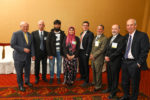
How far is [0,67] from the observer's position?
14.2 feet

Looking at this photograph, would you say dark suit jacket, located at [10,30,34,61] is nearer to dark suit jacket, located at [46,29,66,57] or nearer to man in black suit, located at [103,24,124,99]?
dark suit jacket, located at [46,29,66,57]

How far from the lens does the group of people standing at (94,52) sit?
260 cm

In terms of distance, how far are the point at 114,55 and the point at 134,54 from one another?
412 mm

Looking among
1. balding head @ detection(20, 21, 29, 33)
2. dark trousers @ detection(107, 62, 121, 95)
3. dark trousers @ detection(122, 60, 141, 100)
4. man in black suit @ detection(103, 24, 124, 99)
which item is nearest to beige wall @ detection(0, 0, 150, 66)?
balding head @ detection(20, 21, 29, 33)

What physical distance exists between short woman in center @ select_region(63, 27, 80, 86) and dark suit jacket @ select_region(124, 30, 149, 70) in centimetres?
141

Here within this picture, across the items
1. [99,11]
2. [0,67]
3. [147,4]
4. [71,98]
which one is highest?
[147,4]

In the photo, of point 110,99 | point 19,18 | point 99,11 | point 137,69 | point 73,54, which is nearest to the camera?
point 137,69

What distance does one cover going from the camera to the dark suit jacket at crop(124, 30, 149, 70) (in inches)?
97.0

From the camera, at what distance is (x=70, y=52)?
3.51 m

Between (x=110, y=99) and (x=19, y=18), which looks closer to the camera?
(x=110, y=99)

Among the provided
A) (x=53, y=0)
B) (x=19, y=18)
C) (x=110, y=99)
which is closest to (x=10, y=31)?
(x=19, y=18)

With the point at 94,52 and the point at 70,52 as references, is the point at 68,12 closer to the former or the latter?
the point at 70,52

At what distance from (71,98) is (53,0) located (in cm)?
369

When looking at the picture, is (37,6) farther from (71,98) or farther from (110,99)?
(110,99)
